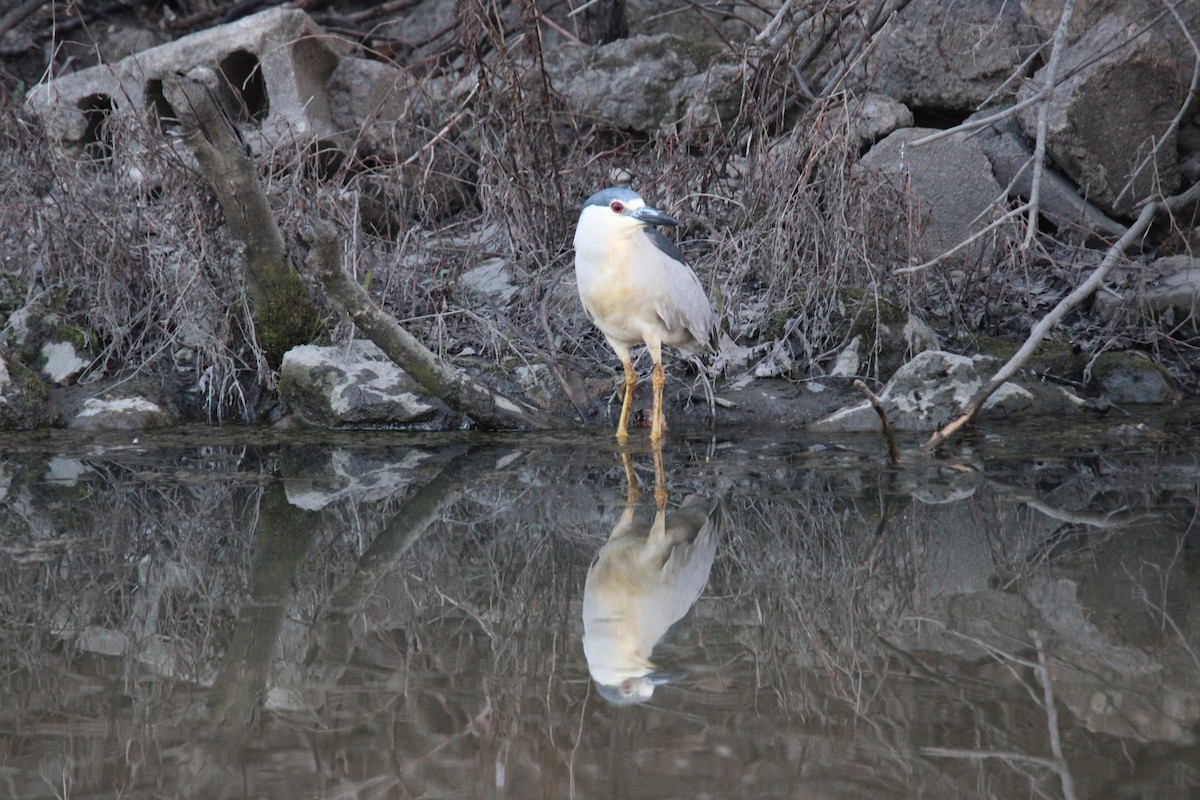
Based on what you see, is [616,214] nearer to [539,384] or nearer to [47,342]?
[539,384]

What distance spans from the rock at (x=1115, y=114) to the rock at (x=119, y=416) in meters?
4.88

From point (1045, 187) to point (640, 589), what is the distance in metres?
4.78

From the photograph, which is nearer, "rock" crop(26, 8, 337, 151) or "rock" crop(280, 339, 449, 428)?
"rock" crop(280, 339, 449, 428)

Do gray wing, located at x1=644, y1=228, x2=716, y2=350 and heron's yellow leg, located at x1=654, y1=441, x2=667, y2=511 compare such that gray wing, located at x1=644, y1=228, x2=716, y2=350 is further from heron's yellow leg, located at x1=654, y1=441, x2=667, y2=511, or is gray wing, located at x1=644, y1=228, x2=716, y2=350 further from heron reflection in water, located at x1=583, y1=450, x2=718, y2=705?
heron reflection in water, located at x1=583, y1=450, x2=718, y2=705

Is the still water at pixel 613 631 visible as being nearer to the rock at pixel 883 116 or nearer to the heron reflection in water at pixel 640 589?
the heron reflection in water at pixel 640 589

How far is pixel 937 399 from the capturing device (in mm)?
5391

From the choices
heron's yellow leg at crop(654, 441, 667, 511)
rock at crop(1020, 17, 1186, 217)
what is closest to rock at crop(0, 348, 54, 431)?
heron's yellow leg at crop(654, 441, 667, 511)

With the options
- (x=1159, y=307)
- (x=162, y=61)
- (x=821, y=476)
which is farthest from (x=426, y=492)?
(x=162, y=61)

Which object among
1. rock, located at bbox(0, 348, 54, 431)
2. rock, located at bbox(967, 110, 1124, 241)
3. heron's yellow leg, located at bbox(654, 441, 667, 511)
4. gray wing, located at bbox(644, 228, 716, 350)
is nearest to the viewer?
heron's yellow leg, located at bbox(654, 441, 667, 511)

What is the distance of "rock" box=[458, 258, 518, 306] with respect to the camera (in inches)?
257

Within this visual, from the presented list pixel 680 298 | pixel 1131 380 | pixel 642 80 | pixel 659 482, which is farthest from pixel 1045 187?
pixel 659 482

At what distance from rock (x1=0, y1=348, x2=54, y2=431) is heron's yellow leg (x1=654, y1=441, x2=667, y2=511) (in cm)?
301

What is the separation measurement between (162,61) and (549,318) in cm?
331

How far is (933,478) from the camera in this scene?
4.17 meters
